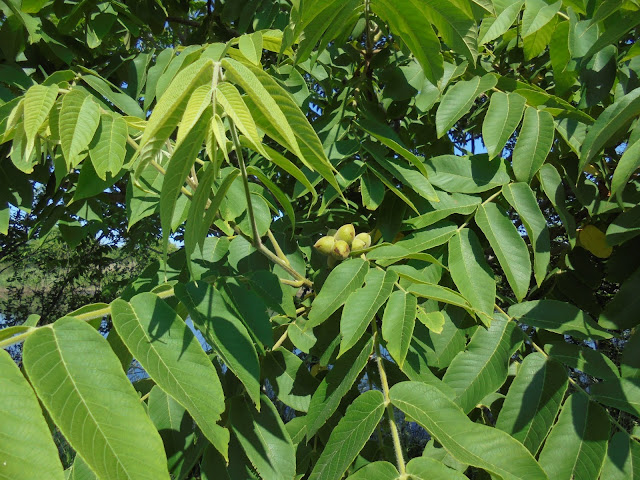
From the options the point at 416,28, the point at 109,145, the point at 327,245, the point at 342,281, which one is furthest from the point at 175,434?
the point at 416,28

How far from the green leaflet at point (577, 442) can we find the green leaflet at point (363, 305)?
0.46 metres

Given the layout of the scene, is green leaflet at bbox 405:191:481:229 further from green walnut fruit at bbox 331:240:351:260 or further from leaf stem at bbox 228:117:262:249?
leaf stem at bbox 228:117:262:249

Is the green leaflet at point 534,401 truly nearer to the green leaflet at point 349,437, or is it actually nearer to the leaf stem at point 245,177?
the green leaflet at point 349,437

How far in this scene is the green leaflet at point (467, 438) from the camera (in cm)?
83

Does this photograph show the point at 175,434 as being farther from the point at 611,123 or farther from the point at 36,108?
the point at 611,123

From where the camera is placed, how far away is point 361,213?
1.96m

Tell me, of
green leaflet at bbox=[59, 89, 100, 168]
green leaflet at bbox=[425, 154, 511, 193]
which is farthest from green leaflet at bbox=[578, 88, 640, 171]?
green leaflet at bbox=[59, 89, 100, 168]

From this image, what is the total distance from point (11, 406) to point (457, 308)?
1.03 metres

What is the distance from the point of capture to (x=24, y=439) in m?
0.66

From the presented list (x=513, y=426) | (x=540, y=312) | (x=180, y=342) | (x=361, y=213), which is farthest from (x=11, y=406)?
(x=361, y=213)

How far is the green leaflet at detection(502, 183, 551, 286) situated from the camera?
1.28 meters

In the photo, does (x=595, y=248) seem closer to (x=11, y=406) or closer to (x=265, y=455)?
(x=265, y=455)

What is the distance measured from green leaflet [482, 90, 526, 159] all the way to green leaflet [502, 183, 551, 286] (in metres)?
0.12

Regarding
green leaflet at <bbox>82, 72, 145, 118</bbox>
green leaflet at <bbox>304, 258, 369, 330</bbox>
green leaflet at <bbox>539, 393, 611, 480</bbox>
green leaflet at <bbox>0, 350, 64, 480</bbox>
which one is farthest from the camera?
green leaflet at <bbox>82, 72, 145, 118</bbox>
